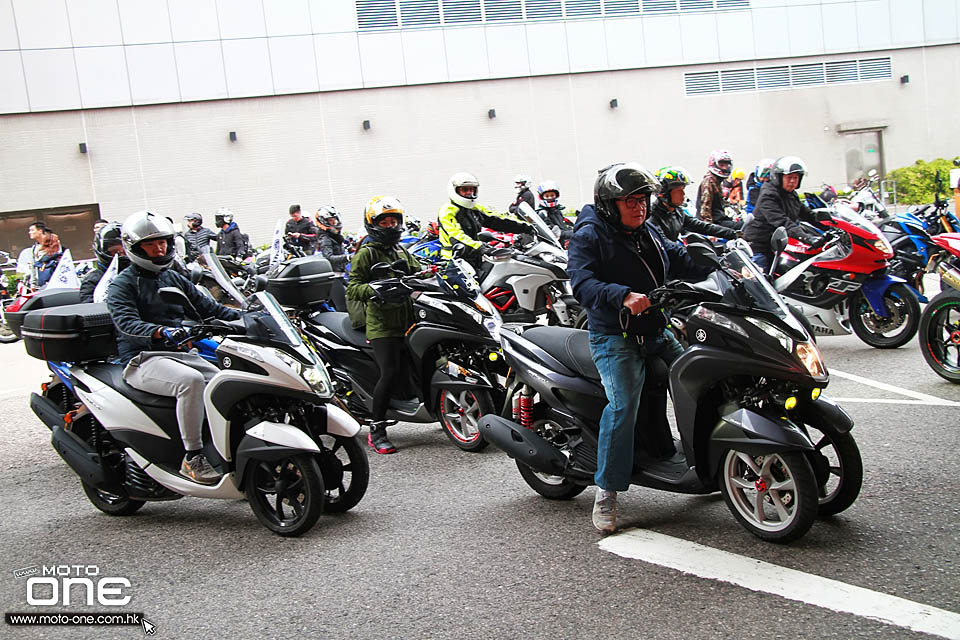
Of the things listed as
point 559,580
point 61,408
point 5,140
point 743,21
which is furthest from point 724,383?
point 743,21

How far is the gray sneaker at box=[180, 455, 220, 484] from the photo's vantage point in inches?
212

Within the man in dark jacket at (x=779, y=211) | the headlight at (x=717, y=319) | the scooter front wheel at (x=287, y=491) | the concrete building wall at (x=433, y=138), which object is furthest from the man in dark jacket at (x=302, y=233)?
the headlight at (x=717, y=319)

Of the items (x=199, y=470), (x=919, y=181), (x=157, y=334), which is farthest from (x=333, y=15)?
(x=199, y=470)

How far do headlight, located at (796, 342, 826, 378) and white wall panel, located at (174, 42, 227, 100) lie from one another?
1060 inches

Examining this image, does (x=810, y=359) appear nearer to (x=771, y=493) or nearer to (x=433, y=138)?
(x=771, y=493)

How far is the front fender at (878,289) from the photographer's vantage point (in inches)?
349

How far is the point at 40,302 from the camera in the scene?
688cm

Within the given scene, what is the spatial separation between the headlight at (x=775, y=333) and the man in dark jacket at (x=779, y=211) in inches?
220

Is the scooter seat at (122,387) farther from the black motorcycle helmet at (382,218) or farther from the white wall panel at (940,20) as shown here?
the white wall panel at (940,20)

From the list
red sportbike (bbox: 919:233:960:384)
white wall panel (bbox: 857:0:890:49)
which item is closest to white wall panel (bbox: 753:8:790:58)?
white wall panel (bbox: 857:0:890:49)

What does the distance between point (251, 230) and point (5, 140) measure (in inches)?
306

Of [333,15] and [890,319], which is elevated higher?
[333,15]

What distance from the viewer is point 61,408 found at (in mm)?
6195

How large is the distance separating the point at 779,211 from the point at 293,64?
22378mm
